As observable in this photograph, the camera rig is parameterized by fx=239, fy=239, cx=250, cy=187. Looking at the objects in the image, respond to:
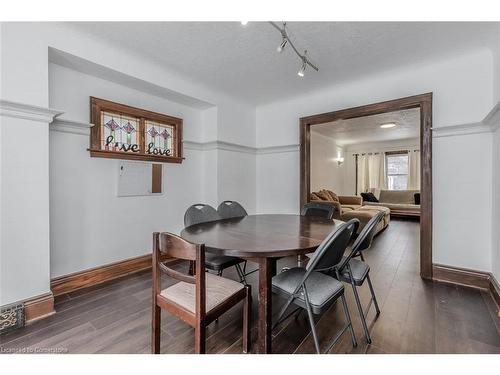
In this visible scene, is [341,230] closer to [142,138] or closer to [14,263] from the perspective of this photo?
[14,263]

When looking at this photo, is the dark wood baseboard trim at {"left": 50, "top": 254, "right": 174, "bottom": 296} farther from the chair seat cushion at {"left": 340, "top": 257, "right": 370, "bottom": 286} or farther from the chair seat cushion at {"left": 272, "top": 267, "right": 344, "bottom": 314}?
the chair seat cushion at {"left": 340, "top": 257, "right": 370, "bottom": 286}

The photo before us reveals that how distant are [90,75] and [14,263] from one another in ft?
6.35

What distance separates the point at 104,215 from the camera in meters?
2.69

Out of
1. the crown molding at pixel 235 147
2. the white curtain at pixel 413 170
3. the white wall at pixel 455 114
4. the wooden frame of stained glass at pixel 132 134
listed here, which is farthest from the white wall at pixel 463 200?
the white curtain at pixel 413 170

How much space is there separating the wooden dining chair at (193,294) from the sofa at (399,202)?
710 centimetres

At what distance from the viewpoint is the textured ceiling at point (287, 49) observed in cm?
211

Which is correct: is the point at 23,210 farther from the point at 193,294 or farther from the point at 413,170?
the point at 413,170

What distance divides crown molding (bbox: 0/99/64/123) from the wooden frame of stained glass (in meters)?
0.57

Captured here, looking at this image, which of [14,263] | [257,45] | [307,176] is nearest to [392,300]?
[307,176]

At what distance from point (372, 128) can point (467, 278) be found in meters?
4.40

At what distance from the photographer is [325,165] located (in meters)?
7.20

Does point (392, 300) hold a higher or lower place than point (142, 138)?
lower

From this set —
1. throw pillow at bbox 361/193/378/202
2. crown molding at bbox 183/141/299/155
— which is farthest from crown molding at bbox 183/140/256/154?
throw pillow at bbox 361/193/378/202

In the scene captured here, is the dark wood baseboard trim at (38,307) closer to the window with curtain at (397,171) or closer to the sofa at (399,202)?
the sofa at (399,202)
